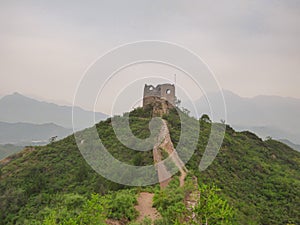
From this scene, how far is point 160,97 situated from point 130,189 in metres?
17.0

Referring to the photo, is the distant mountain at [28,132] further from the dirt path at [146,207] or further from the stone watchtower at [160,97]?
the dirt path at [146,207]

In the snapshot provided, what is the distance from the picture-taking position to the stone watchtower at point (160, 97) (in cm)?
3394

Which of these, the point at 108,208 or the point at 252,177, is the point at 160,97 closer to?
the point at 252,177

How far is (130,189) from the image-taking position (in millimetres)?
18812

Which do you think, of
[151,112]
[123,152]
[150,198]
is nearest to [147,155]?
[123,152]

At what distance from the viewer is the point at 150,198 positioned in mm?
18031

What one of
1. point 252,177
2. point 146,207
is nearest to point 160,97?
point 252,177

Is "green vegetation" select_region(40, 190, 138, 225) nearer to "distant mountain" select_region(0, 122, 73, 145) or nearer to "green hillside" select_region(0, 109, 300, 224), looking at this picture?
"green hillside" select_region(0, 109, 300, 224)

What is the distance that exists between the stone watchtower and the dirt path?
15887 millimetres

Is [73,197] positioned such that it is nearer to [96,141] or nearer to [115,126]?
[96,141]

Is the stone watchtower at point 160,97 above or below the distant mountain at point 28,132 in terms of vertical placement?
below

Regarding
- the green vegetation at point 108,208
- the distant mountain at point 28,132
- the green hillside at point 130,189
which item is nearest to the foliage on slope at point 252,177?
the green hillside at point 130,189

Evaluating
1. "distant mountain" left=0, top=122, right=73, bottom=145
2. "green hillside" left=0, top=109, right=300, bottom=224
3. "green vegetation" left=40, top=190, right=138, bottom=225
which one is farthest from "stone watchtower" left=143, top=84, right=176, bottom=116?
"distant mountain" left=0, top=122, right=73, bottom=145

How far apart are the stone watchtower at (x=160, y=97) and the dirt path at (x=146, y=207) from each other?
15.9m
